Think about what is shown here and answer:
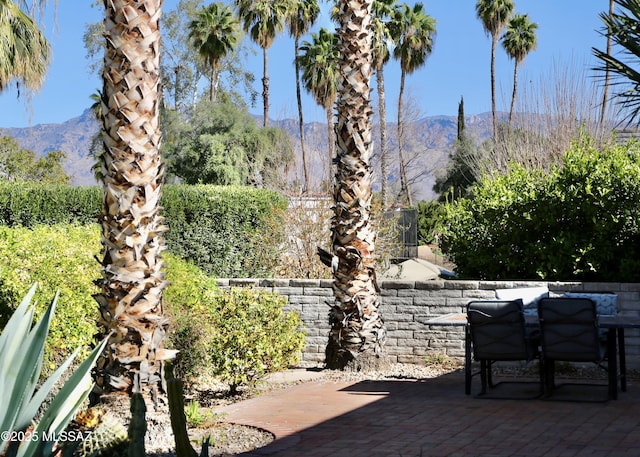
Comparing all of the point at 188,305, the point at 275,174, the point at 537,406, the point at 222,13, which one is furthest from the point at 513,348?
the point at 222,13

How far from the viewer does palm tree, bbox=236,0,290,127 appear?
4325 centimetres

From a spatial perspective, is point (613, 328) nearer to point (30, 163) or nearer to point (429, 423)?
point (429, 423)

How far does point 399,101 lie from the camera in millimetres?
49500

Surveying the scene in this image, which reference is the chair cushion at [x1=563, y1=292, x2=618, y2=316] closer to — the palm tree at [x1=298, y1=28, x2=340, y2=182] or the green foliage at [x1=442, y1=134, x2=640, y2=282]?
the green foliage at [x1=442, y1=134, x2=640, y2=282]

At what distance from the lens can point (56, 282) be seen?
9281 mm

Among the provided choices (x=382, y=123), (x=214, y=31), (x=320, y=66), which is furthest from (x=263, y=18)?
(x=382, y=123)

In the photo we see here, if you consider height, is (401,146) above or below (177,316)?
above

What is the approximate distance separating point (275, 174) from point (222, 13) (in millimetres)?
15247

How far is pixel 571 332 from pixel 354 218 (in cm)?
342

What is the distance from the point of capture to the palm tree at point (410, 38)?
45250 millimetres

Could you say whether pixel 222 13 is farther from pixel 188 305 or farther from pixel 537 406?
pixel 537 406

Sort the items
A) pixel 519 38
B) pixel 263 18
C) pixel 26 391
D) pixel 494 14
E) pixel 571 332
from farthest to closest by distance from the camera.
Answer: pixel 494 14, pixel 519 38, pixel 263 18, pixel 571 332, pixel 26 391

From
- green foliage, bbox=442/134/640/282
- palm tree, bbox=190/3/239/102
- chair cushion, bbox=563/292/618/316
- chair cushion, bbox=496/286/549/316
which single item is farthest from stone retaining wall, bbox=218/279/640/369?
palm tree, bbox=190/3/239/102

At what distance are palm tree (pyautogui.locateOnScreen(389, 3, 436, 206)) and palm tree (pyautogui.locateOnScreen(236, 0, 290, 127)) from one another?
6.27 metres
